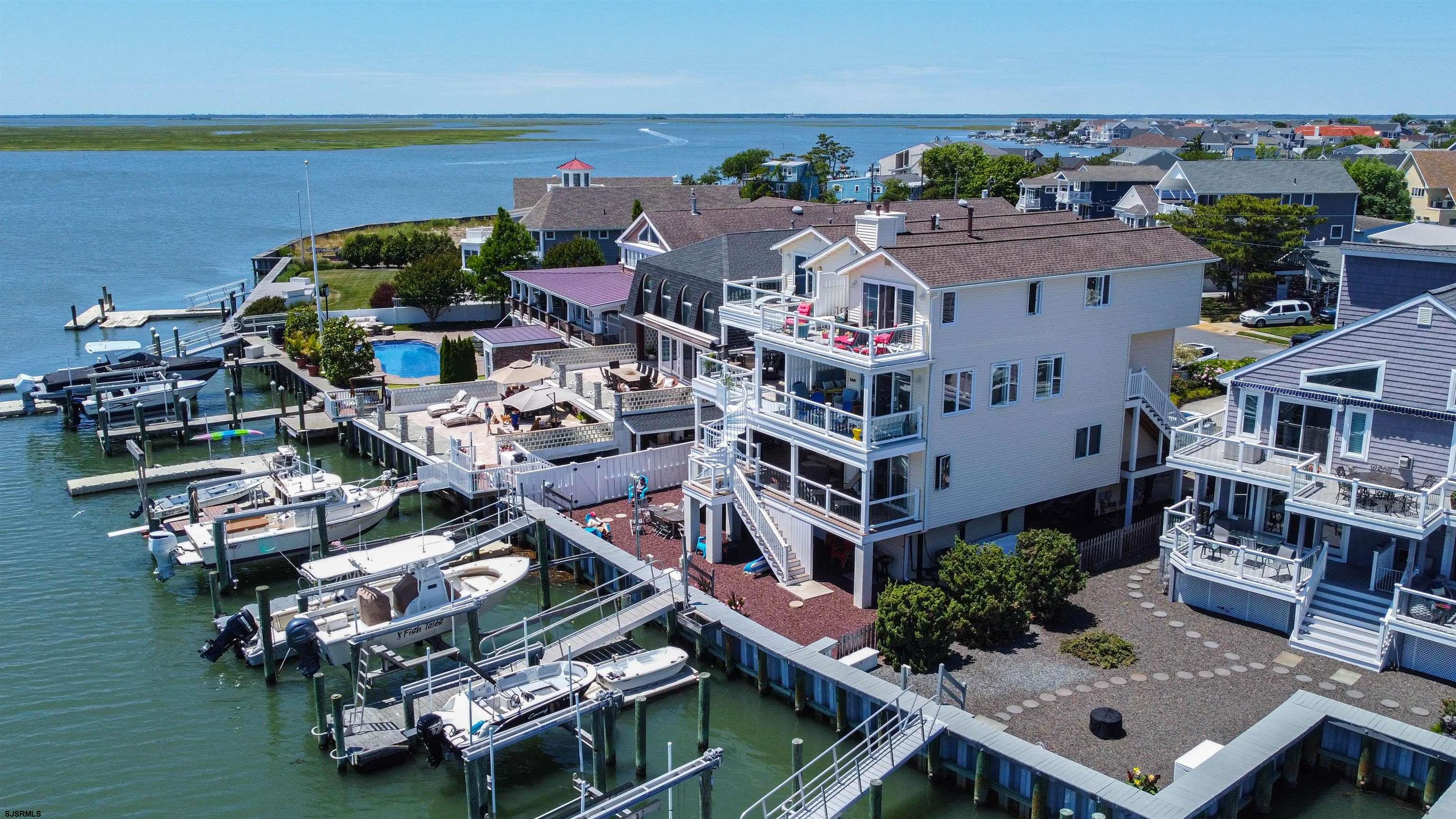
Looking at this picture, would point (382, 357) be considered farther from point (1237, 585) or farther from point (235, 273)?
point (235, 273)

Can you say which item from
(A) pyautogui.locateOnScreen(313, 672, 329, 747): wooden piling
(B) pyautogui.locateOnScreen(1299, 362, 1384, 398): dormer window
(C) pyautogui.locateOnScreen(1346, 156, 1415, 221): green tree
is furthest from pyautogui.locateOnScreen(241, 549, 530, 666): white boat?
(C) pyautogui.locateOnScreen(1346, 156, 1415, 221): green tree

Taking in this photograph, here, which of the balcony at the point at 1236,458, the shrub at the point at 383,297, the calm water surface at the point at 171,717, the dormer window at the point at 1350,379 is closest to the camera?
the calm water surface at the point at 171,717

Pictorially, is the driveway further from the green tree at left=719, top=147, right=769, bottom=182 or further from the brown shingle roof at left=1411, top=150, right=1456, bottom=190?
the green tree at left=719, top=147, right=769, bottom=182

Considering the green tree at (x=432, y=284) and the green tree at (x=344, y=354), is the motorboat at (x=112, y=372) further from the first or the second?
the green tree at (x=432, y=284)

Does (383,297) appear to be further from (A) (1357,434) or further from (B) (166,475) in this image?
(A) (1357,434)

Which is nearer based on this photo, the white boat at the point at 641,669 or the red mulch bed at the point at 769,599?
the white boat at the point at 641,669

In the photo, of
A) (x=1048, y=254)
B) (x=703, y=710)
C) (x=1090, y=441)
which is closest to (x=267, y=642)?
(x=703, y=710)

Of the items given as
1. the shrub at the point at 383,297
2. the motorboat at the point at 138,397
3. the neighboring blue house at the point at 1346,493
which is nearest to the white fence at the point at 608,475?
the neighboring blue house at the point at 1346,493
